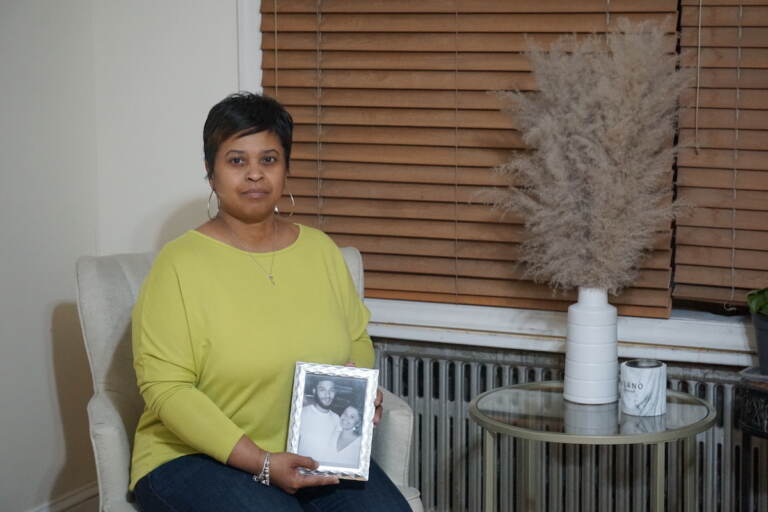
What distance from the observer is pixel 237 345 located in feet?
6.31

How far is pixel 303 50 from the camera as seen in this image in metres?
2.78

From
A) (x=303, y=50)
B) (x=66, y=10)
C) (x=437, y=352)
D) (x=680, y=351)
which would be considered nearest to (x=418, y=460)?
(x=437, y=352)

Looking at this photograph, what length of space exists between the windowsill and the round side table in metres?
0.20

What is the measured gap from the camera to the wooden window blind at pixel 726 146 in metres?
2.41

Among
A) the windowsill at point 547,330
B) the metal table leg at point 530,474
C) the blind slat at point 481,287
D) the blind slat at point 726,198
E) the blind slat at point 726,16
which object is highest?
the blind slat at point 726,16

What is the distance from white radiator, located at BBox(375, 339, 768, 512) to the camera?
2.52 metres

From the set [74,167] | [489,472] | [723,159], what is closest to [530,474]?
[489,472]

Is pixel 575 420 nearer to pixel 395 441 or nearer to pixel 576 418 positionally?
pixel 576 418

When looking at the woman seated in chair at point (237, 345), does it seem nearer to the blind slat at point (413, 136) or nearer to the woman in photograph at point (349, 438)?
the woman in photograph at point (349, 438)

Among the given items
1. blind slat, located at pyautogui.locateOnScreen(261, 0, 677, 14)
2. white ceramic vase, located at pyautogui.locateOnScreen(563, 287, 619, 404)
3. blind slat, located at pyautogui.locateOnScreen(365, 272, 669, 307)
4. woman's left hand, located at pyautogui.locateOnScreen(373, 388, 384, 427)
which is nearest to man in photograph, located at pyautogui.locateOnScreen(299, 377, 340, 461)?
woman's left hand, located at pyautogui.locateOnScreen(373, 388, 384, 427)

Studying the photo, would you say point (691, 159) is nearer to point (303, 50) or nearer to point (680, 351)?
point (680, 351)

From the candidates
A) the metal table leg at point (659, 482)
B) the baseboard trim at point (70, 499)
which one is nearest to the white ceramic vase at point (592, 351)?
the metal table leg at point (659, 482)

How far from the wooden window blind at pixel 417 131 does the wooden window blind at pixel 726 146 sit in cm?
12

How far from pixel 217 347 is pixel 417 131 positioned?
1035 mm
